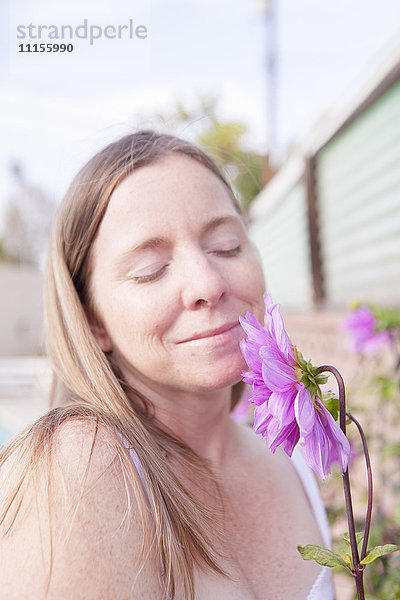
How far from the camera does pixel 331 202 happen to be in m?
4.81

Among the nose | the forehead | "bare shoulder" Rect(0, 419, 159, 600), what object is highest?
the forehead

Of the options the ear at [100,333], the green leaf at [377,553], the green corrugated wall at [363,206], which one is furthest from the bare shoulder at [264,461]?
the green corrugated wall at [363,206]

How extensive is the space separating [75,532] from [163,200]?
0.58m

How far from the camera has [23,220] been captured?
96.8ft

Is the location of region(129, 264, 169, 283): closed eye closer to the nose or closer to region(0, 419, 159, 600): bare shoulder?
the nose

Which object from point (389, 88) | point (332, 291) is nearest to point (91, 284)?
point (389, 88)

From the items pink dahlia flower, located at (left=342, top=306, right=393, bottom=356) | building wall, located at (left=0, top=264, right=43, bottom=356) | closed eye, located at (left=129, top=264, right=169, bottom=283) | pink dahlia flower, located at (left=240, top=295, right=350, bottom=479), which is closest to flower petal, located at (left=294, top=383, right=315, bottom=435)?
pink dahlia flower, located at (left=240, top=295, right=350, bottom=479)

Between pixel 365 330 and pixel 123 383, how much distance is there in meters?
1.02

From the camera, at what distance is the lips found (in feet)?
3.37

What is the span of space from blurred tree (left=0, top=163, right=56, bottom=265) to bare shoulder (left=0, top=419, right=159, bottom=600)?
26013 mm

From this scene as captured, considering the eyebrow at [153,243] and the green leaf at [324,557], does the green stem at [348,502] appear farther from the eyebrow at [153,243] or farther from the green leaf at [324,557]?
the eyebrow at [153,243]

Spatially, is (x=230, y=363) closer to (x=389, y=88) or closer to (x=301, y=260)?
(x=389, y=88)

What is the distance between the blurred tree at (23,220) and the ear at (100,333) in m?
25.6

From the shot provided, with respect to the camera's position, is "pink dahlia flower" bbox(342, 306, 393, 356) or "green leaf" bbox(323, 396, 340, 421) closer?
"green leaf" bbox(323, 396, 340, 421)
